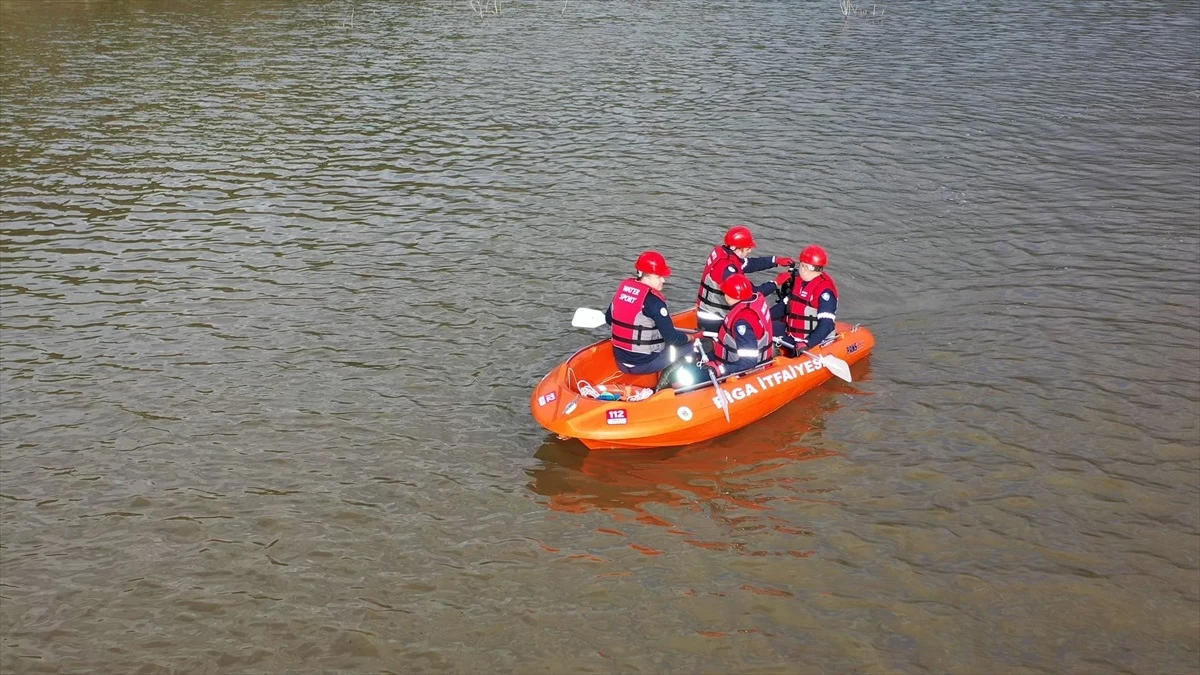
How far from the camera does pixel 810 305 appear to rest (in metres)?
12.6

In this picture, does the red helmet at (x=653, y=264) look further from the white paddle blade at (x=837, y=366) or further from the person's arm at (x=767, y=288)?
the white paddle blade at (x=837, y=366)

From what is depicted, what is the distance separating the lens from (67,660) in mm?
8680

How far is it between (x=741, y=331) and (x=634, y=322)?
120 centimetres

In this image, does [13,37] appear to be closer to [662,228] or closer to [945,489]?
[662,228]

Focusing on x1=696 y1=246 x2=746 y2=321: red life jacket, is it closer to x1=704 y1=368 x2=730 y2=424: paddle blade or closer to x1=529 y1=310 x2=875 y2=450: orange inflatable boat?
x1=529 y1=310 x2=875 y2=450: orange inflatable boat

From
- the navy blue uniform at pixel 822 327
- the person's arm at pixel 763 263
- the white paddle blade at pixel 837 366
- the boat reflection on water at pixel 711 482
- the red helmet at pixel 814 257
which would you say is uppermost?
the red helmet at pixel 814 257

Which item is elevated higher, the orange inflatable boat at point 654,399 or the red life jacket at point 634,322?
the red life jacket at point 634,322

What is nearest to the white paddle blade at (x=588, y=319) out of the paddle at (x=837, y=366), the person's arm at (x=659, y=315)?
the person's arm at (x=659, y=315)

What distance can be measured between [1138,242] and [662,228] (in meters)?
7.39

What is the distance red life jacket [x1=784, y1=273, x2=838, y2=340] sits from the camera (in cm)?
1253

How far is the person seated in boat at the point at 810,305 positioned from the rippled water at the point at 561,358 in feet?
2.54

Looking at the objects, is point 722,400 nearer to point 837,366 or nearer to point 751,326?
point 751,326

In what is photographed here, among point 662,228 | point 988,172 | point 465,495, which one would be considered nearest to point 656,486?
point 465,495

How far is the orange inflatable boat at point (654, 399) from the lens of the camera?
36.0 feet
